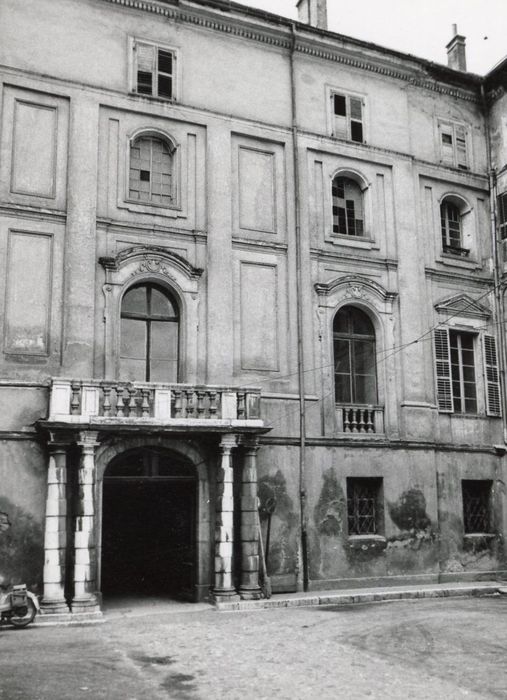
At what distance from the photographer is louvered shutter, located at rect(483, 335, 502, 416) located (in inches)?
802

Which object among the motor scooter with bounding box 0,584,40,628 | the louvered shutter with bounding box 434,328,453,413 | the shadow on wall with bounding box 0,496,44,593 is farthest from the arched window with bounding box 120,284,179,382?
the louvered shutter with bounding box 434,328,453,413

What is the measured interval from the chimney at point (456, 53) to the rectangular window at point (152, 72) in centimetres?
990

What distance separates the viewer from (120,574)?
18.0 metres

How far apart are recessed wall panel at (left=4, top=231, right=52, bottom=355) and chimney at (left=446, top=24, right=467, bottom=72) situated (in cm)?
1441

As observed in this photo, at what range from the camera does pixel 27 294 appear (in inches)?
622

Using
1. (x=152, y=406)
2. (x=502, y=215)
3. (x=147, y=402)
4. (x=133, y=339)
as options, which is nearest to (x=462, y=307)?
(x=502, y=215)

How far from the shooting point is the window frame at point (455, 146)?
21569 mm

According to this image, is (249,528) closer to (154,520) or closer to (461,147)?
(154,520)

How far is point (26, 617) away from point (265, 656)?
15.5 feet

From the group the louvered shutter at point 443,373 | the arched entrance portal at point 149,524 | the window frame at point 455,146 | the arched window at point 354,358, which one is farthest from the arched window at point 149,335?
the window frame at point 455,146

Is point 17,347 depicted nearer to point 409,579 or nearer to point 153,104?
point 153,104

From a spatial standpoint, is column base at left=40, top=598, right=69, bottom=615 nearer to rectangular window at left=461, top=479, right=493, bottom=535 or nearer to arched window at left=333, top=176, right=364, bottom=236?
rectangular window at left=461, top=479, right=493, bottom=535

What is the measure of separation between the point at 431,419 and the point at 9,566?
1062 cm

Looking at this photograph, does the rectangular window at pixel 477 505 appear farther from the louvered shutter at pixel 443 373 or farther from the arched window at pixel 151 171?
the arched window at pixel 151 171
